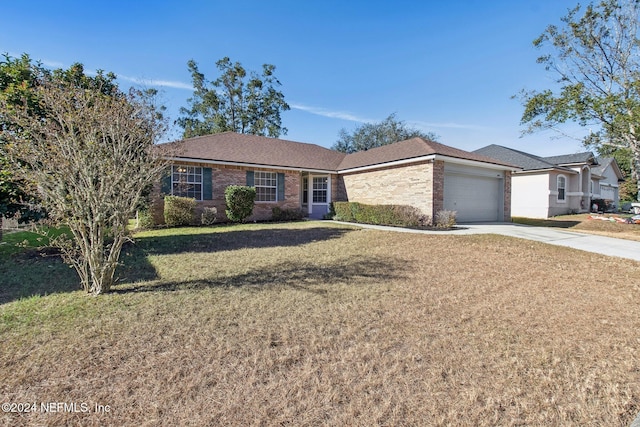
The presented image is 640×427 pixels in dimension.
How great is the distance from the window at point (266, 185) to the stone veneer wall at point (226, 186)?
24 cm

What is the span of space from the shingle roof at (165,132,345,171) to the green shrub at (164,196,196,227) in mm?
2136

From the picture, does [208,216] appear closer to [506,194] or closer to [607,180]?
[506,194]

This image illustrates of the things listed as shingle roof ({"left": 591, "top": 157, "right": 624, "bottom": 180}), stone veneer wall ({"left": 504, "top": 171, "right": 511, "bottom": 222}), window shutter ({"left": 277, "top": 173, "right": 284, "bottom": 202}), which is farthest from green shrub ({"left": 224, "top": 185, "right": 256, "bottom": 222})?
shingle roof ({"left": 591, "top": 157, "right": 624, "bottom": 180})

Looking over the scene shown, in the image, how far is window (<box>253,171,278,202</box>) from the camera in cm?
1605

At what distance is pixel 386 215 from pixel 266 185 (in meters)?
6.78

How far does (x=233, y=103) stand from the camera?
34719mm

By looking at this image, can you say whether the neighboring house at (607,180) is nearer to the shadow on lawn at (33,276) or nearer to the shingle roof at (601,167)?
the shingle roof at (601,167)

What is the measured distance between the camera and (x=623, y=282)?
6.03 metres

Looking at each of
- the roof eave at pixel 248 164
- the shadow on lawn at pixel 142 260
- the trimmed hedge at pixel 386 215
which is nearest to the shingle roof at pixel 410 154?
the roof eave at pixel 248 164

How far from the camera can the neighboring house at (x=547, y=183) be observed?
21.2 metres

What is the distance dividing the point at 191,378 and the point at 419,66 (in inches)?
678

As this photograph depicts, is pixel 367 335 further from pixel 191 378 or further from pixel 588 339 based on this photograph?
pixel 588 339

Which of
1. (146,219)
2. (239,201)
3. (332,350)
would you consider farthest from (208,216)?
(332,350)

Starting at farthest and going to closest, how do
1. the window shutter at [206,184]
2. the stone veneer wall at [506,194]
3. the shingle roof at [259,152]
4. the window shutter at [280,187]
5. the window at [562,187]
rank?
the window at [562,187]
the window shutter at [280,187]
the stone veneer wall at [506,194]
the shingle roof at [259,152]
the window shutter at [206,184]
